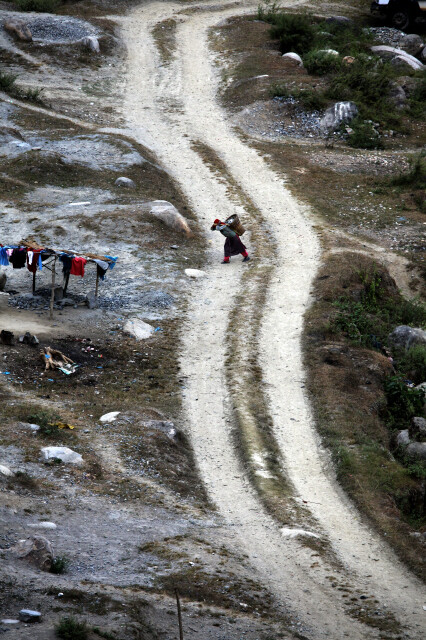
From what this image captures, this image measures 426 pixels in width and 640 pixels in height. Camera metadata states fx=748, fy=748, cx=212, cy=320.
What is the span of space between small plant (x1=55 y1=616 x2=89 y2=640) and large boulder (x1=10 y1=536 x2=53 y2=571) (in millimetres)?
1625

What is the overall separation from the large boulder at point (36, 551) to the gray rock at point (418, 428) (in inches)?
335

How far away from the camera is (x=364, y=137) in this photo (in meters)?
32.4

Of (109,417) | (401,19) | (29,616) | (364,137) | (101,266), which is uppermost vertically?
(401,19)

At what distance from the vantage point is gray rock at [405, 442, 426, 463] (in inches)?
566

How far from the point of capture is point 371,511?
40.4 feet

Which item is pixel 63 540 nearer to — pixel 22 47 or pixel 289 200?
pixel 289 200

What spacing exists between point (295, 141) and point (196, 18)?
16508mm

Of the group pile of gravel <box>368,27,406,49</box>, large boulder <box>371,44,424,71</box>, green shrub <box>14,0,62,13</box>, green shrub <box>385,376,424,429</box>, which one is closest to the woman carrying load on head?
green shrub <box>385,376,424,429</box>

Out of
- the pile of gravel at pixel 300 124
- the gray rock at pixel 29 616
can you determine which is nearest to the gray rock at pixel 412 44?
the pile of gravel at pixel 300 124

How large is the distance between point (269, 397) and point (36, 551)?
7397 mm

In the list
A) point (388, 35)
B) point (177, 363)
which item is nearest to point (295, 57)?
point (388, 35)

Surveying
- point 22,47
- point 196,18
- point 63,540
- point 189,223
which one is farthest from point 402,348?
point 196,18

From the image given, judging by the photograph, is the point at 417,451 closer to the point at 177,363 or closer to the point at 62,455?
the point at 177,363

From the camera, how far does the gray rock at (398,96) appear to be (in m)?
35.3
